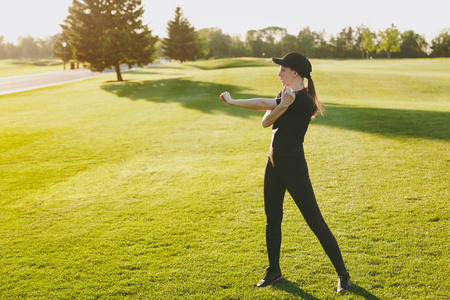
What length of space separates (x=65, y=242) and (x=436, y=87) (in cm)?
2469

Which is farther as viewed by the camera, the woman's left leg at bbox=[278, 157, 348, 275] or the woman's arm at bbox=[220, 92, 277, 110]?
the woman's left leg at bbox=[278, 157, 348, 275]

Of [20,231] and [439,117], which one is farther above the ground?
[439,117]

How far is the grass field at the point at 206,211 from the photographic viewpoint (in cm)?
380

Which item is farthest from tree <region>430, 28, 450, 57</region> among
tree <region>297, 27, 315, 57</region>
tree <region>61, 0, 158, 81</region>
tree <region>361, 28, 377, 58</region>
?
tree <region>61, 0, 158, 81</region>

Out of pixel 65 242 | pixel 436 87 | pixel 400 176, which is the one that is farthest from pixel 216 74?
pixel 65 242

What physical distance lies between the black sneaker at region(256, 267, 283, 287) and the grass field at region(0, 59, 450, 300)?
0.09m

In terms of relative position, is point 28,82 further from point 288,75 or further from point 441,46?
point 441,46

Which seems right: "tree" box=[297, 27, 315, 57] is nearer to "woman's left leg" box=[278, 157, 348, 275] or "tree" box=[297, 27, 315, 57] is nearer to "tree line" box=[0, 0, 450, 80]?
"tree line" box=[0, 0, 450, 80]

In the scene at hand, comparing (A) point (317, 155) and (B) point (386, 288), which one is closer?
(B) point (386, 288)

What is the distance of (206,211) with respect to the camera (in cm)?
566

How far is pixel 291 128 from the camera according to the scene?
3.24 m

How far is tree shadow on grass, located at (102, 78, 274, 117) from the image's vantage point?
18172 millimetres

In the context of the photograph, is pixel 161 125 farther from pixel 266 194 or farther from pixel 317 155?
pixel 266 194

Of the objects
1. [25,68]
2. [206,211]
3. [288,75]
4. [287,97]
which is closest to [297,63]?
[288,75]
